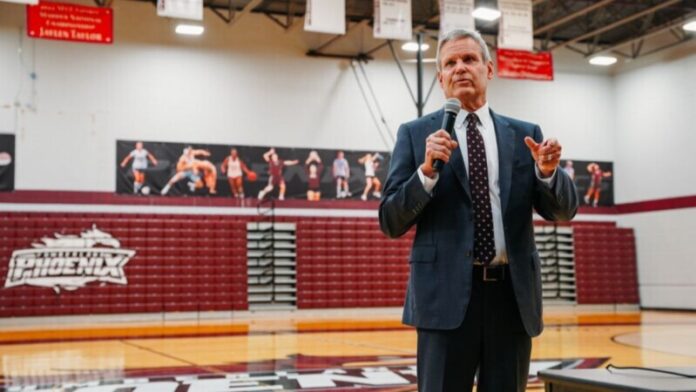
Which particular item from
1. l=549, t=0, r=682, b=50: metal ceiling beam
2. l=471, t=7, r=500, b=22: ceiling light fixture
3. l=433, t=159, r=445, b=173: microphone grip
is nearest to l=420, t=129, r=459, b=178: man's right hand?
l=433, t=159, r=445, b=173: microphone grip

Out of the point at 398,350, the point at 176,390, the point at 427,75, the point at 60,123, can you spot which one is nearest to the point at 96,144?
the point at 60,123

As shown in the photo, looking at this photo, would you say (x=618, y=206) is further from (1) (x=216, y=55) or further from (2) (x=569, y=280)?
(1) (x=216, y=55)

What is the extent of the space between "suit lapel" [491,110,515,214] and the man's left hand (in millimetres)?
130

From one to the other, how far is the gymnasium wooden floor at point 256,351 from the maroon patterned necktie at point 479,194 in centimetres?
418

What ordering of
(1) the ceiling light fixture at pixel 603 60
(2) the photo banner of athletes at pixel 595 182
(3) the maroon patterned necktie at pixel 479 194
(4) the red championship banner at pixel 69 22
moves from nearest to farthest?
(3) the maroon patterned necktie at pixel 479 194
(4) the red championship banner at pixel 69 22
(1) the ceiling light fixture at pixel 603 60
(2) the photo banner of athletes at pixel 595 182

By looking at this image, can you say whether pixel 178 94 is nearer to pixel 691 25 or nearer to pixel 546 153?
pixel 691 25

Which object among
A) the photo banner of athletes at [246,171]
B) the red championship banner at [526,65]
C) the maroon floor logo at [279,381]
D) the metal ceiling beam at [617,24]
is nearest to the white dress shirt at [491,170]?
the maroon floor logo at [279,381]

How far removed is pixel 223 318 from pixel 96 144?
4891 mm

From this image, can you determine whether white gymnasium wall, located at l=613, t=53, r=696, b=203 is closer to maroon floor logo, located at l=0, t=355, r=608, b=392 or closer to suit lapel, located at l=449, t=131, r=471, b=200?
maroon floor logo, located at l=0, t=355, r=608, b=392

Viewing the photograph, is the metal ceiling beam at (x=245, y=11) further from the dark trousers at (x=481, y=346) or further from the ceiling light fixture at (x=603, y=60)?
the dark trousers at (x=481, y=346)

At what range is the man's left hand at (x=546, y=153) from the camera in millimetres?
2557

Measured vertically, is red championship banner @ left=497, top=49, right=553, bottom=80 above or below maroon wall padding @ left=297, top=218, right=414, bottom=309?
above

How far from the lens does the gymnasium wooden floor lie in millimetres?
7406

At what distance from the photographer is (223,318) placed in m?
18.6
